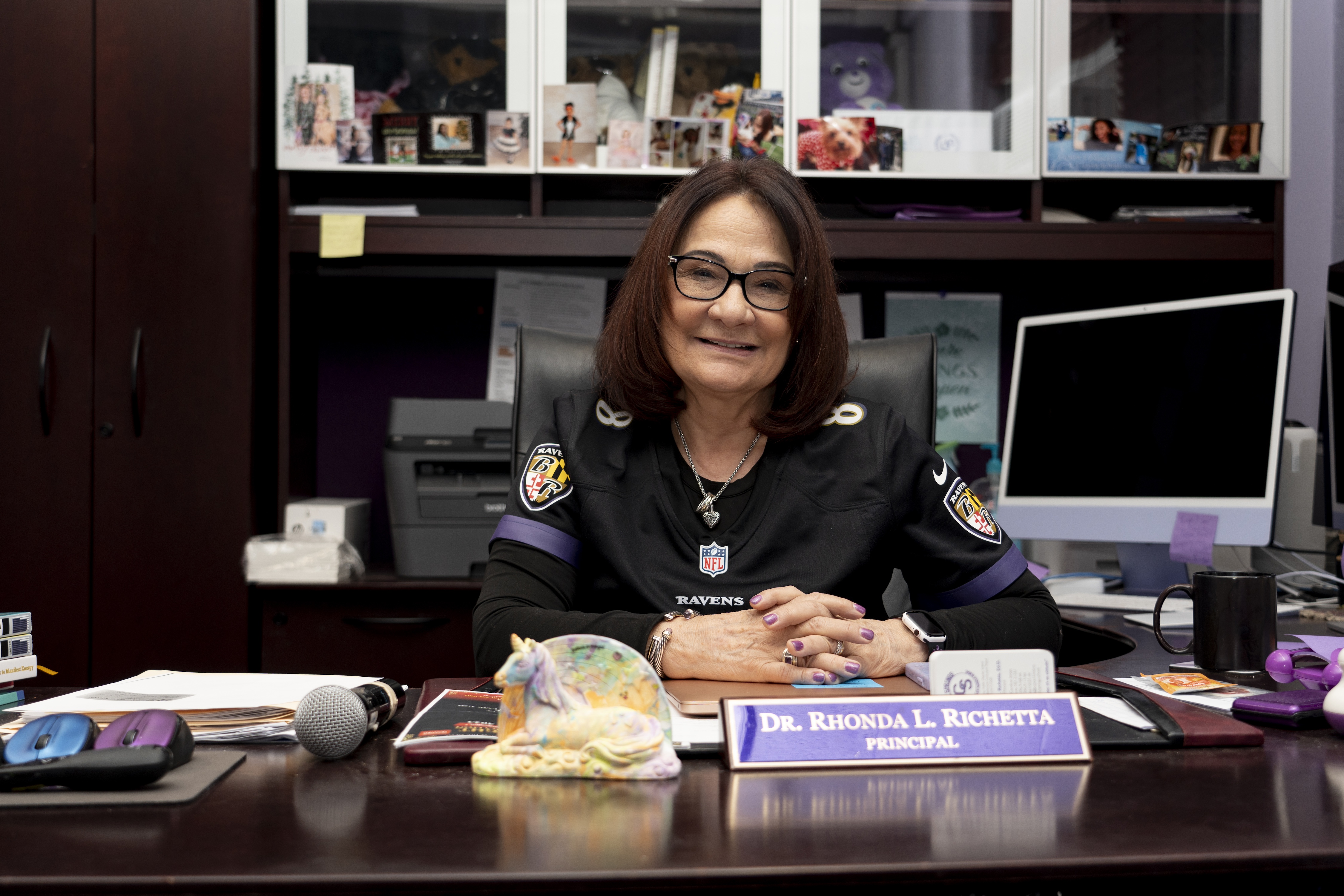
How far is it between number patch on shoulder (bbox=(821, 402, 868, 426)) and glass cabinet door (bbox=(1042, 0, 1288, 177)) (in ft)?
3.98

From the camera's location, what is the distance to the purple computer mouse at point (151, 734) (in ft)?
2.11

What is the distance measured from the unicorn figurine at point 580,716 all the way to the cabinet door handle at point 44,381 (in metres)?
1.82

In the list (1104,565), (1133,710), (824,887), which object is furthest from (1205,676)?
(1104,565)

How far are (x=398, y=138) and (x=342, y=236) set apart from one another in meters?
0.26

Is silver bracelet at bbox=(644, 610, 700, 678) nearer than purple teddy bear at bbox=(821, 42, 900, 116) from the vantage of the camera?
Yes

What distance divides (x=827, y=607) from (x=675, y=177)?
1.48 metres

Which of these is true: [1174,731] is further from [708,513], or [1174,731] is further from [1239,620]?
[708,513]

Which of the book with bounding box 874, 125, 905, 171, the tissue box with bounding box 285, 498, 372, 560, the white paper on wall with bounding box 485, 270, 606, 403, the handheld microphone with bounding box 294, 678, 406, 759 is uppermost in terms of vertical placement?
the book with bounding box 874, 125, 905, 171

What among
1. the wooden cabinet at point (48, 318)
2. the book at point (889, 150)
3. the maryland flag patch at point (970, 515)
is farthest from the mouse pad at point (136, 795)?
the book at point (889, 150)

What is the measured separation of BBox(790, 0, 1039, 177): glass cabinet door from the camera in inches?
87.5

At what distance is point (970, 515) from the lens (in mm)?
1222

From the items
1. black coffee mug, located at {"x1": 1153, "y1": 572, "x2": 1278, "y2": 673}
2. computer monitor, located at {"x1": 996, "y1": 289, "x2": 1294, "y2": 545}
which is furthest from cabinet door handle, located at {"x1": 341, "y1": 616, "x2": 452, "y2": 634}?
black coffee mug, located at {"x1": 1153, "y1": 572, "x2": 1278, "y2": 673}

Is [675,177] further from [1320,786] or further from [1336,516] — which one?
[1320,786]

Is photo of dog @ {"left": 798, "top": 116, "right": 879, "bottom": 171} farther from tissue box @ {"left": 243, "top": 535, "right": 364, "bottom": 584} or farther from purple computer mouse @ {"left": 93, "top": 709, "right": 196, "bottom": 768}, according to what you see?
purple computer mouse @ {"left": 93, "top": 709, "right": 196, "bottom": 768}
